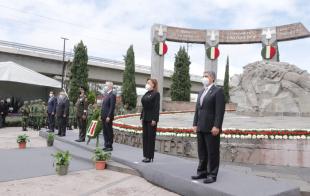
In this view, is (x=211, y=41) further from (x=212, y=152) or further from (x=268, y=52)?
(x=212, y=152)

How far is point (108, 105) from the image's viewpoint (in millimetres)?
7684

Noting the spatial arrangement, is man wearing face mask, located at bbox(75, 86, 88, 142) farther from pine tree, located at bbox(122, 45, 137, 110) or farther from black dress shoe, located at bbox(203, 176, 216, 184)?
pine tree, located at bbox(122, 45, 137, 110)

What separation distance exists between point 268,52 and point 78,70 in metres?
17.1

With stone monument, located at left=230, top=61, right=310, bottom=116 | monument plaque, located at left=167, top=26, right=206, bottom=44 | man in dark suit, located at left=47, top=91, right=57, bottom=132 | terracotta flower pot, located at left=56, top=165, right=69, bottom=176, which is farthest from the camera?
monument plaque, located at left=167, top=26, right=206, bottom=44

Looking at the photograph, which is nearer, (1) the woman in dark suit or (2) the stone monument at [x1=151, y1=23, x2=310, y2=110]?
(1) the woman in dark suit

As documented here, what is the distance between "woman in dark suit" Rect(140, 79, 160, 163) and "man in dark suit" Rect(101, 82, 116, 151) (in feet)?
5.14

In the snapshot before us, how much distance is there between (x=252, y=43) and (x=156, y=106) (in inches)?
794

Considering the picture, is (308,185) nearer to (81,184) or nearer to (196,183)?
(196,183)

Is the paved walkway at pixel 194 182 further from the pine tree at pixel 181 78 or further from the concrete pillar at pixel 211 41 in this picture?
the pine tree at pixel 181 78

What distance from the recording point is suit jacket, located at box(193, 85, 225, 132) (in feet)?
15.1

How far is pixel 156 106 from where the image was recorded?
6.09 metres

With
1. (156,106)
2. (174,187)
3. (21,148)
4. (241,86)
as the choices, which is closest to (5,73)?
(21,148)

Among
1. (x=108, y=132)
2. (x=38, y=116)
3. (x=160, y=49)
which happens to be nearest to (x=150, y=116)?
(x=108, y=132)

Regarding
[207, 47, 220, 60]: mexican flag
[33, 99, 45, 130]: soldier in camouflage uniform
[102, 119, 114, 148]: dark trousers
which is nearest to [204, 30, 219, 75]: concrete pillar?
[207, 47, 220, 60]: mexican flag
